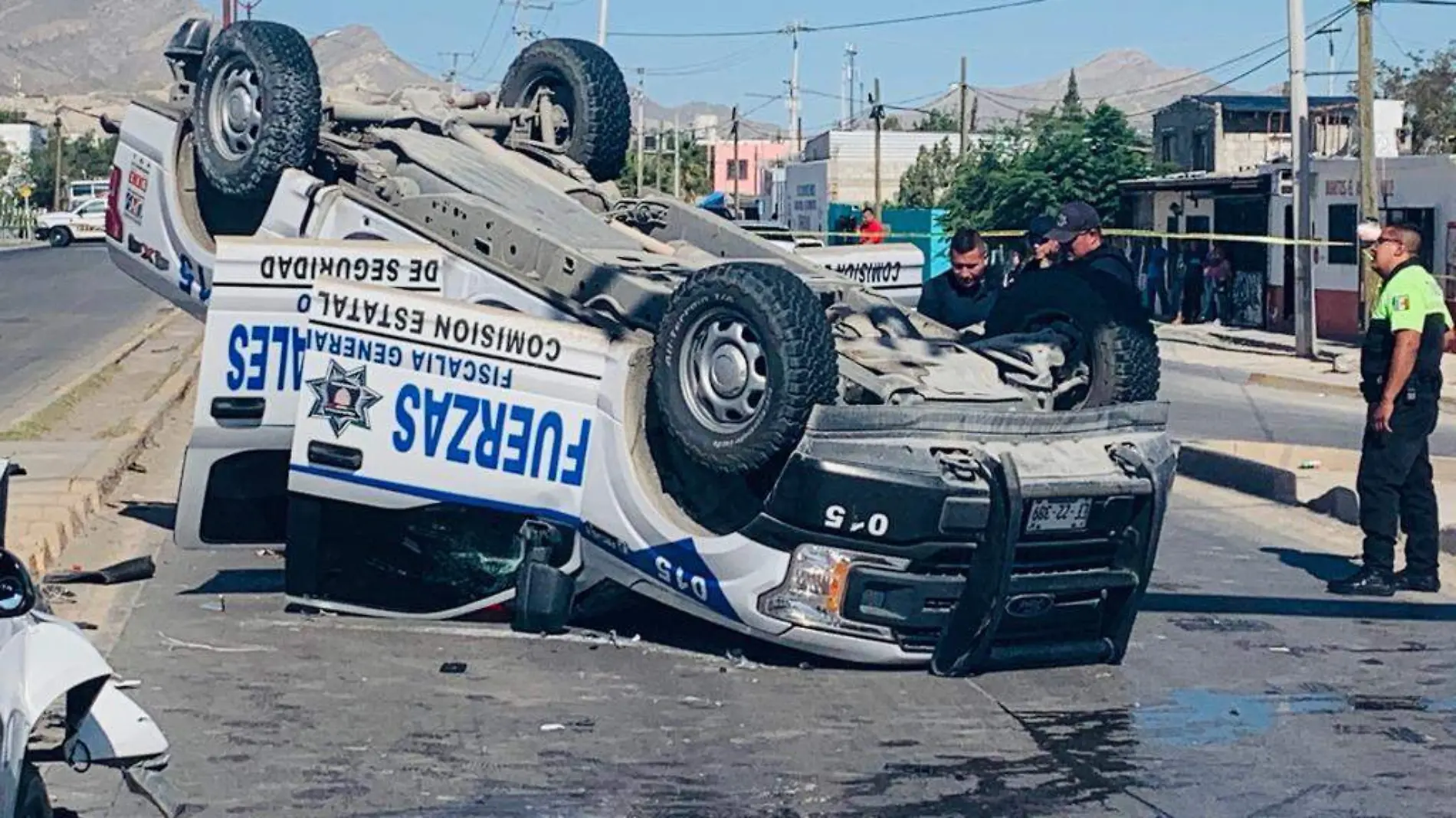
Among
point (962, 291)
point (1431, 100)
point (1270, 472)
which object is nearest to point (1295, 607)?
point (962, 291)

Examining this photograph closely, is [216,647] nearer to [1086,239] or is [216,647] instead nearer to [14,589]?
[14,589]

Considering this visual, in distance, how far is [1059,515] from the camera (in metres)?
7.77

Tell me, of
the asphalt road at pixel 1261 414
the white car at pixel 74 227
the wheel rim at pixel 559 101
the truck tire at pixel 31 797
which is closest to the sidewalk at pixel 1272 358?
the asphalt road at pixel 1261 414

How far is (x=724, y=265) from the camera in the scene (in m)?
7.87

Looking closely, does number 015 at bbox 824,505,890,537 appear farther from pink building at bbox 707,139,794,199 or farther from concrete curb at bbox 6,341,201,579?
pink building at bbox 707,139,794,199

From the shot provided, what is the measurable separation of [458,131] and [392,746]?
4.94 m

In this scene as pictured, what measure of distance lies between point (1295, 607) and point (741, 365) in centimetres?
356

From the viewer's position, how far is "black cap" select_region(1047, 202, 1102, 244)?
10.6m

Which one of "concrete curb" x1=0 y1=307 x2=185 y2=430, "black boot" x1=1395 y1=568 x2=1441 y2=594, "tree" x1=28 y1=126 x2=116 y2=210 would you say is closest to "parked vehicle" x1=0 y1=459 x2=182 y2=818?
"black boot" x1=1395 y1=568 x2=1441 y2=594

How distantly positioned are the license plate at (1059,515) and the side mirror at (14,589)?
3.92m

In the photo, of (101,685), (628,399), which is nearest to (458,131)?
(628,399)

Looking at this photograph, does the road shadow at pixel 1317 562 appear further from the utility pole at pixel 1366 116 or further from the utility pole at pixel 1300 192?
the utility pole at pixel 1300 192

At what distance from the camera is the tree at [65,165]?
378 feet

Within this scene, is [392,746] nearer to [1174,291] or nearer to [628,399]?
[628,399]
